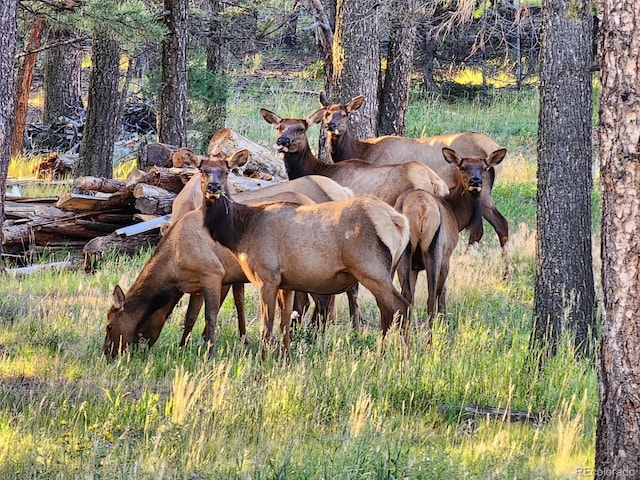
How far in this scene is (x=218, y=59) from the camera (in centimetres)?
2173

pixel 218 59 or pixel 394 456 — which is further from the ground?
pixel 218 59

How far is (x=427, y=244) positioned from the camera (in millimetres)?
10234

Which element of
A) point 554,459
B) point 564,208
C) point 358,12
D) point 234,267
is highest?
point 358,12

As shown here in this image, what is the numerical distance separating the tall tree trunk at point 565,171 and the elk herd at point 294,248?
55.9 inches

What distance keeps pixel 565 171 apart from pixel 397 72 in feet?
30.5

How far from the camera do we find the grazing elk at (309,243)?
8.44 m

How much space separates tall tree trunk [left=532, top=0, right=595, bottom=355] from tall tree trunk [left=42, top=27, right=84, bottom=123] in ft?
51.9

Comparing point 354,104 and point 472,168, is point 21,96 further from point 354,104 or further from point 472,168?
point 472,168

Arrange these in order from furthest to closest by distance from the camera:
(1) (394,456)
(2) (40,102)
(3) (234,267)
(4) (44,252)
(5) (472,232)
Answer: (2) (40,102) → (4) (44,252) → (5) (472,232) → (3) (234,267) → (1) (394,456)

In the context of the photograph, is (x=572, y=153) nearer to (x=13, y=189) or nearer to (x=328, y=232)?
(x=328, y=232)

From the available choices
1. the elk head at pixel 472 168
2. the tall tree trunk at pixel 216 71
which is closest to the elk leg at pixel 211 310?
the elk head at pixel 472 168

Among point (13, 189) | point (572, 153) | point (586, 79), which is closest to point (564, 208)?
point (572, 153)

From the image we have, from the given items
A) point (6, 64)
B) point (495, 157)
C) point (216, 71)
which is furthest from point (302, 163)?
point (216, 71)

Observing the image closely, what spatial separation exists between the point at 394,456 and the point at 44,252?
895cm
